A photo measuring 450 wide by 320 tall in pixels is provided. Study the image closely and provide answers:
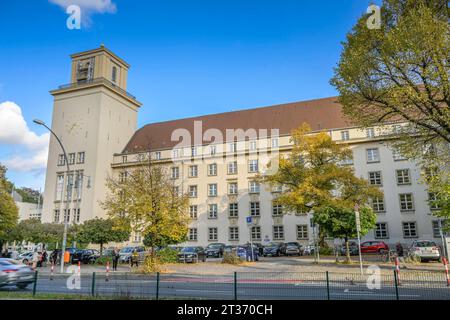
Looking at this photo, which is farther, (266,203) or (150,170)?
(266,203)

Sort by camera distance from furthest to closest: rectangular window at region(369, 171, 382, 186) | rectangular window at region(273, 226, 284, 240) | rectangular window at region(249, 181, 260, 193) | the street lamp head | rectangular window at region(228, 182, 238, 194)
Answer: rectangular window at region(228, 182, 238, 194), rectangular window at region(249, 181, 260, 193), rectangular window at region(273, 226, 284, 240), rectangular window at region(369, 171, 382, 186), the street lamp head

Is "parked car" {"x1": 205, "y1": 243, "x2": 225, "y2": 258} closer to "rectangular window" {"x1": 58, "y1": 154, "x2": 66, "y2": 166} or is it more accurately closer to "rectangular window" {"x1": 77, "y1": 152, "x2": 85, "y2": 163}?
"rectangular window" {"x1": 77, "y1": 152, "x2": 85, "y2": 163}

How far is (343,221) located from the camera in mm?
25484

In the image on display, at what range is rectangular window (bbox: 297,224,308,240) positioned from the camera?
45031 millimetres

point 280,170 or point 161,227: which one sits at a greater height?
point 280,170

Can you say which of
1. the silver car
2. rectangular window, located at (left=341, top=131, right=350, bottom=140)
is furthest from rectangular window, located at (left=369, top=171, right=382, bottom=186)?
the silver car

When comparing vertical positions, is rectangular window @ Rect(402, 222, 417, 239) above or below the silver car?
above

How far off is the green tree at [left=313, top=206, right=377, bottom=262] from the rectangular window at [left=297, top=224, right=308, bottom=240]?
746 inches

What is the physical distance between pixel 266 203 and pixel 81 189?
29883mm

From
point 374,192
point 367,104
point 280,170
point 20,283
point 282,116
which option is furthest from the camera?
point 282,116

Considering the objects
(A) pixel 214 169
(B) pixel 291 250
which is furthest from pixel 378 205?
(A) pixel 214 169
